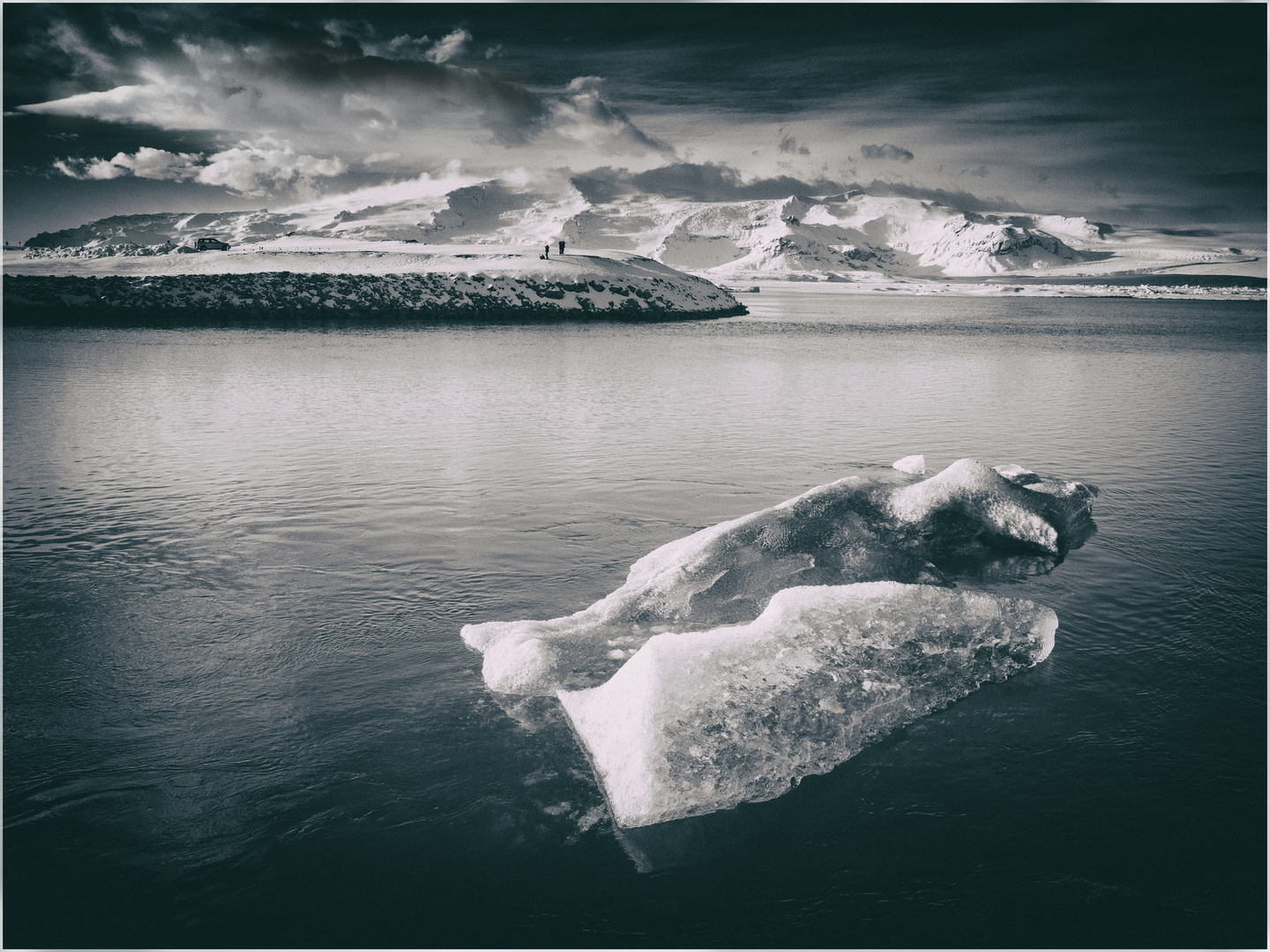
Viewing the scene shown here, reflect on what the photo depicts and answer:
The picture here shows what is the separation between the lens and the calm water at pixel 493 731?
5059mm

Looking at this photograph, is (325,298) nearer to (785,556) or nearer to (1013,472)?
(1013,472)

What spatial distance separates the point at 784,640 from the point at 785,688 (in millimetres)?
562

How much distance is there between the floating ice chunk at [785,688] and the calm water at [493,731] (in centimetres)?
23

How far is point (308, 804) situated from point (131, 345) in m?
41.1

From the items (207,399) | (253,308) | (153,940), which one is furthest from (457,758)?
(253,308)

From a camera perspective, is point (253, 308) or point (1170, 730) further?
point (253, 308)

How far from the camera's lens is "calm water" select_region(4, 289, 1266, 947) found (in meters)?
5.06

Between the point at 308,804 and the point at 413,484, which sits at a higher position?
the point at 413,484

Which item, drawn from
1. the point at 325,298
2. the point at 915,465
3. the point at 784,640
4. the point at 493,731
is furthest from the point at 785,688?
the point at 325,298

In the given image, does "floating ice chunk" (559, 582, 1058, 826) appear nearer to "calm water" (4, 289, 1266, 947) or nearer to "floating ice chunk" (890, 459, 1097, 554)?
"calm water" (4, 289, 1266, 947)

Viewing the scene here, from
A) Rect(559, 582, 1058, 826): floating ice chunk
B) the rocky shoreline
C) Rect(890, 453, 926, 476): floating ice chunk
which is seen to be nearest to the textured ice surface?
Rect(559, 582, 1058, 826): floating ice chunk

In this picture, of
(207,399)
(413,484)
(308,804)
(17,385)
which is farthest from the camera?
(17,385)

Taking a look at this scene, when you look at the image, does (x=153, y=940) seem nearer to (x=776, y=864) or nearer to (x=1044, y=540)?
(x=776, y=864)

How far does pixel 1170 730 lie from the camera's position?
6.85 meters
